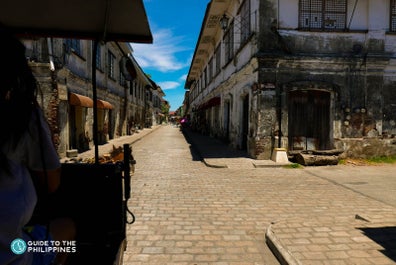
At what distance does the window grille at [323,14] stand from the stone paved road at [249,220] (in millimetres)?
5816

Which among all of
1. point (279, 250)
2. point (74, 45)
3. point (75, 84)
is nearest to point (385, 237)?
point (279, 250)

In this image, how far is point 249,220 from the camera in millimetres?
4578

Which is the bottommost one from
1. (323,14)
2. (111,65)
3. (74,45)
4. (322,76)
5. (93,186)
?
(93,186)

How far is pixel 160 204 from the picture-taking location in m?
5.36

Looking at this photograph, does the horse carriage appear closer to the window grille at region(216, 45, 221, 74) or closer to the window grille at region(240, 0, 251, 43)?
the window grille at region(240, 0, 251, 43)

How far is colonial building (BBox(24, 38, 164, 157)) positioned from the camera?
28.1ft

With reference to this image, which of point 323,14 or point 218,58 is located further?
point 218,58

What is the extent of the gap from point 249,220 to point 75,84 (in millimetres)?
9311

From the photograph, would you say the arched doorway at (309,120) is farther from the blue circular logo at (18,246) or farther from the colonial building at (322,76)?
the blue circular logo at (18,246)

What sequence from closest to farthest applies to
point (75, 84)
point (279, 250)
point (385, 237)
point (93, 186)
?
point (93, 186)
point (279, 250)
point (385, 237)
point (75, 84)

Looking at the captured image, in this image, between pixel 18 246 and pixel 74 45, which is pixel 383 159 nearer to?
pixel 18 246

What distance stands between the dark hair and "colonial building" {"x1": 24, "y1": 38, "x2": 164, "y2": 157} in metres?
1.70

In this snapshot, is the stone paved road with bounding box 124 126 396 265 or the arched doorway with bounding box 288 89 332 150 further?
the arched doorway with bounding box 288 89 332 150

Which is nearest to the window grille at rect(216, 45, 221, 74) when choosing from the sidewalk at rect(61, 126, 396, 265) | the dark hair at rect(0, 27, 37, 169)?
the sidewalk at rect(61, 126, 396, 265)
